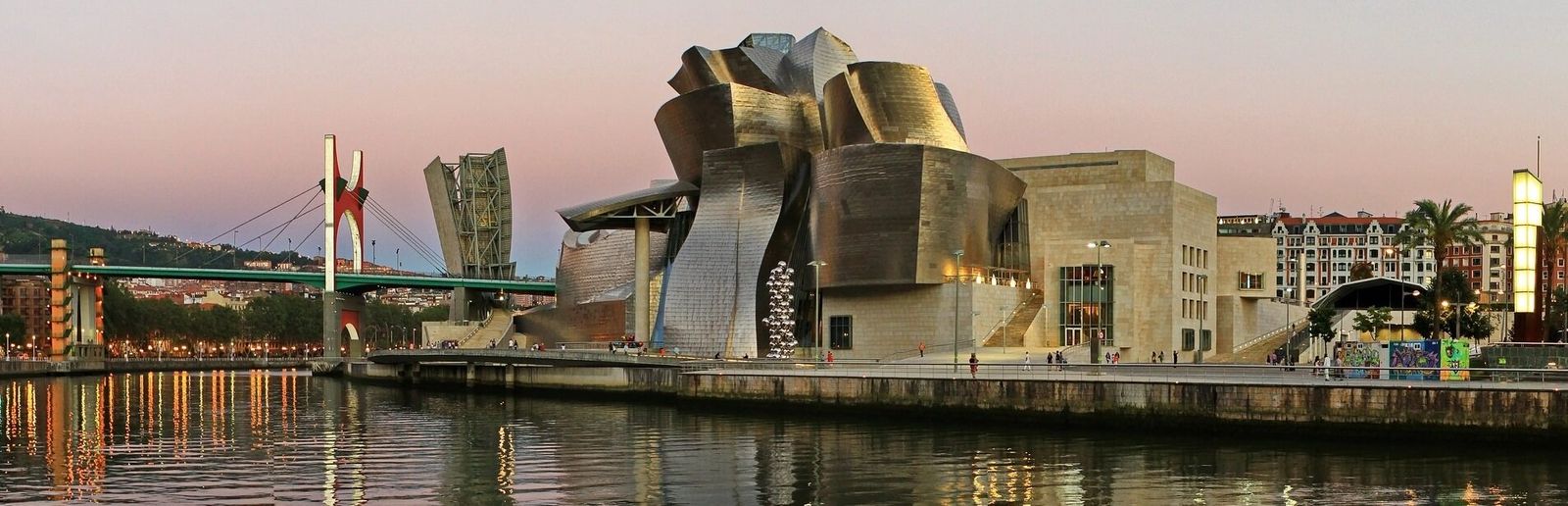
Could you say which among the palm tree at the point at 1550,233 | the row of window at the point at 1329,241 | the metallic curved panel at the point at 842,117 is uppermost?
the metallic curved panel at the point at 842,117

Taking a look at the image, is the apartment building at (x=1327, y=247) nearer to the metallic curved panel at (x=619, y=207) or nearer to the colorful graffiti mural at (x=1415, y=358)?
the metallic curved panel at (x=619, y=207)

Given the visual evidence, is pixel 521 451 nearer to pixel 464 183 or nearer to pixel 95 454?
pixel 95 454

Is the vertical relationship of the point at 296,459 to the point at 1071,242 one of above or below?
below

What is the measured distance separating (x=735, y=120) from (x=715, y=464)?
42.3 metres

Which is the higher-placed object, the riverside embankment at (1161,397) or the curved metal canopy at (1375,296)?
the curved metal canopy at (1375,296)

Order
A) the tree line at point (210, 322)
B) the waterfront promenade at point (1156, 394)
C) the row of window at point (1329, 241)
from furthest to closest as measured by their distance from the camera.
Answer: the row of window at point (1329, 241) < the tree line at point (210, 322) < the waterfront promenade at point (1156, 394)

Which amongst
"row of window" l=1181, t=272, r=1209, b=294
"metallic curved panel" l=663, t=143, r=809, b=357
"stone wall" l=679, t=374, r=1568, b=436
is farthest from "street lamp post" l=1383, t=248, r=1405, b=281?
"stone wall" l=679, t=374, r=1568, b=436

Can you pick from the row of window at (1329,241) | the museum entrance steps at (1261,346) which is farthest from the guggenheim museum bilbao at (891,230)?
the row of window at (1329,241)

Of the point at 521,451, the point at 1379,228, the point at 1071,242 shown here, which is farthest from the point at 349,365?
the point at 1379,228

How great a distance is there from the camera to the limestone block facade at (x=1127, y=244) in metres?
70.2

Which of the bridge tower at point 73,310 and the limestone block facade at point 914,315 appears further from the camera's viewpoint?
the bridge tower at point 73,310

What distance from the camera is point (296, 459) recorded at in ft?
116

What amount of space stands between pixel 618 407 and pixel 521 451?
58.6 feet

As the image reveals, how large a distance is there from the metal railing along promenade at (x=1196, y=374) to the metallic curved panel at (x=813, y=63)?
24115 millimetres
